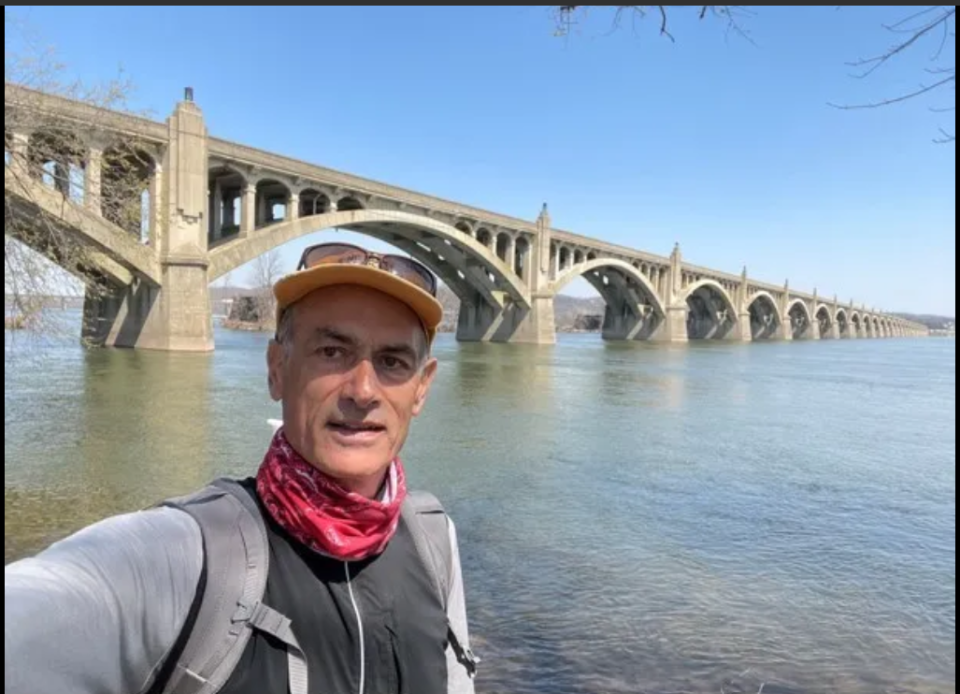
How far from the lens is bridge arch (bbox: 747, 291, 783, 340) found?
101 meters

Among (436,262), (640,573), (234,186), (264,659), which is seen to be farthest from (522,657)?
(436,262)

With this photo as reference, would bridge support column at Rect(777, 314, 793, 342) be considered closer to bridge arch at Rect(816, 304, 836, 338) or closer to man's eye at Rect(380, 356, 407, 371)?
bridge arch at Rect(816, 304, 836, 338)

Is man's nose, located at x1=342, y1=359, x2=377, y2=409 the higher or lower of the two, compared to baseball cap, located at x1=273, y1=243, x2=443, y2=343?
lower

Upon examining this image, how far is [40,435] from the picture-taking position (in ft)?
36.7

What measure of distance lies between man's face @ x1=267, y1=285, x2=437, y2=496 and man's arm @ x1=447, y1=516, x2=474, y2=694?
0.25 metres

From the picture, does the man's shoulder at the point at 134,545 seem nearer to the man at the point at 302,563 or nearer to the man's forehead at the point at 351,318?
the man at the point at 302,563

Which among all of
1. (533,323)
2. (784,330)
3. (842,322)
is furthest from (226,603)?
(842,322)

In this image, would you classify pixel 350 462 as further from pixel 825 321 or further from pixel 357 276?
pixel 825 321

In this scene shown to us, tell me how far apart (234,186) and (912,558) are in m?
38.1

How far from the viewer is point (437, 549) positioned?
1.57 metres

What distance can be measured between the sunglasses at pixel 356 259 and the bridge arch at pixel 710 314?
88.2 meters

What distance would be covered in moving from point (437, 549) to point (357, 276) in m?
0.64

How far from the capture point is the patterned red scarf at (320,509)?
1.35 m

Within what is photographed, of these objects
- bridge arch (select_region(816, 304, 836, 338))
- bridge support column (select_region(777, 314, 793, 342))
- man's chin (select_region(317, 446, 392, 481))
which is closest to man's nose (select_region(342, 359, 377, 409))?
man's chin (select_region(317, 446, 392, 481))
